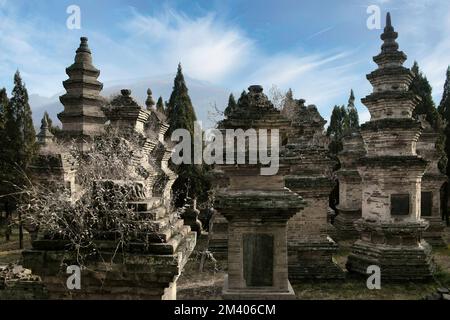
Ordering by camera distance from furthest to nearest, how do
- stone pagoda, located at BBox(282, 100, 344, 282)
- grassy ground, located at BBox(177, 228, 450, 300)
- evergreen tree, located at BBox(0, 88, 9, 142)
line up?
1. evergreen tree, located at BBox(0, 88, 9, 142)
2. stone pagoda, located at BBox(282, 100, 344, 282)
3. grassy ground, located at BBox(177, 228, 450, 300)

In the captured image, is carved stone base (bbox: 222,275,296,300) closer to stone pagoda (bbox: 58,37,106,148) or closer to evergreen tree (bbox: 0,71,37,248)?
stone pagoda (bbox: 58,37,106,148)

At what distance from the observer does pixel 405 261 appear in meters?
14.0

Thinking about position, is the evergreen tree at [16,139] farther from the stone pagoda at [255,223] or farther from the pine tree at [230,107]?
the stone pagoda at [255,223]

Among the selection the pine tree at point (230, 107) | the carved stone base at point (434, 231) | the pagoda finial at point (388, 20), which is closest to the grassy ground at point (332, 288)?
the pine tree at point (230, 107)

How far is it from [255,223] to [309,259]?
744cm

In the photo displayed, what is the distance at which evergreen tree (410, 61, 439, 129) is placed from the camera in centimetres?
3266

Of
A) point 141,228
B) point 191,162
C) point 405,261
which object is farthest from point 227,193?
point 191,162

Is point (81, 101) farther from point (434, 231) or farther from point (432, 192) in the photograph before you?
point (434, 231)

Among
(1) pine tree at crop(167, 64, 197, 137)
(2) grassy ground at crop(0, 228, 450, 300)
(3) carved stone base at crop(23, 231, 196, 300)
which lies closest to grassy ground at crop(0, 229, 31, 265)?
(2) grassy ground at crop(0, 228, 450, 300)

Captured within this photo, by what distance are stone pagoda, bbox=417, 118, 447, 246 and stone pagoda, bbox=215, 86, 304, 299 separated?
18.4 m

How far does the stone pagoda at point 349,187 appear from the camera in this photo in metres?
22.9

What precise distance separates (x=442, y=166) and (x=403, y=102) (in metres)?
19.1

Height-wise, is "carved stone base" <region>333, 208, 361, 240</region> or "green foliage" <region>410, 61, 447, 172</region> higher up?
"green foliage" <region>410, 61, 447, 172</region>
